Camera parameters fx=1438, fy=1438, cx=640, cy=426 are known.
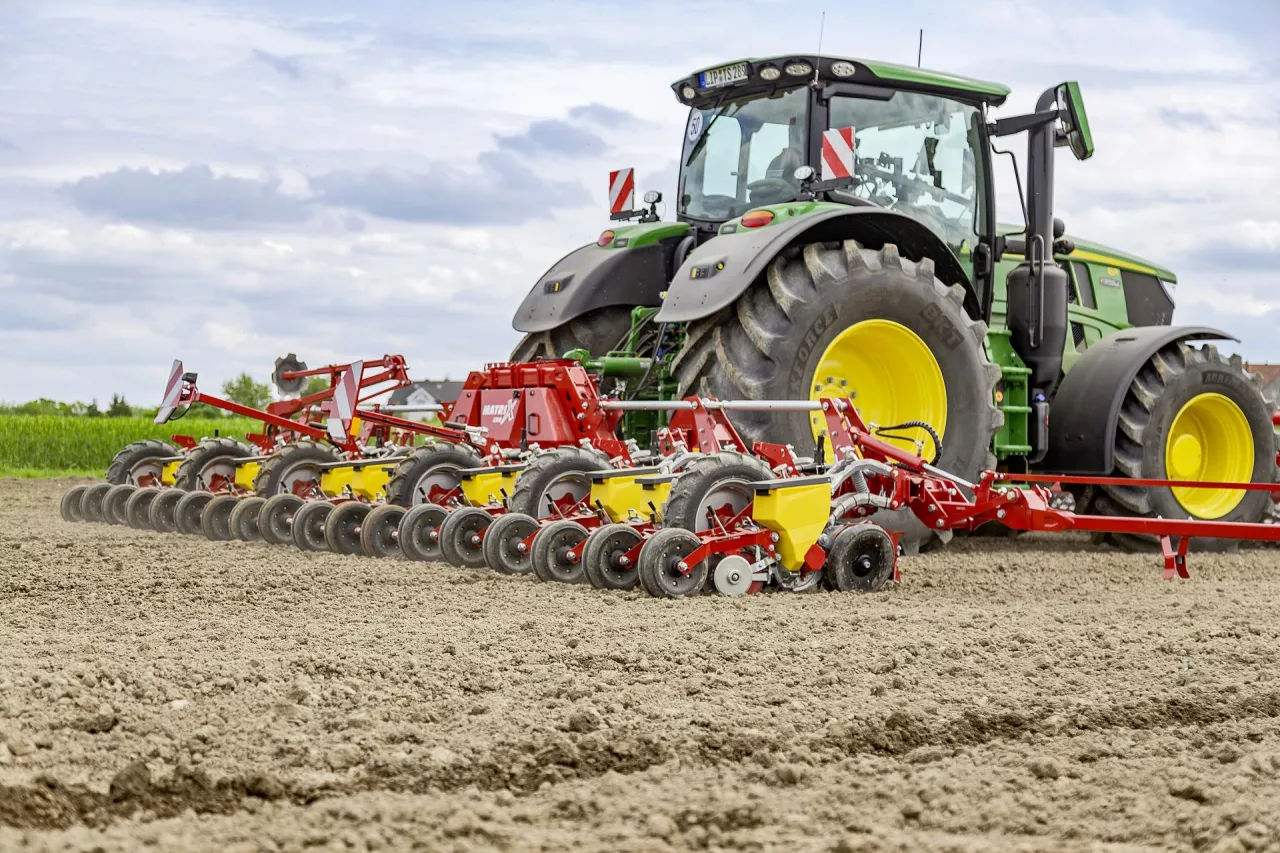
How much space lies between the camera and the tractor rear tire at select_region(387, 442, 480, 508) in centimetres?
691

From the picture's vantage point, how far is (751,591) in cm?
556

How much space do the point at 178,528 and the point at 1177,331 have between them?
5.89 m

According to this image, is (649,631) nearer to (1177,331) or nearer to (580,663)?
(580,663)

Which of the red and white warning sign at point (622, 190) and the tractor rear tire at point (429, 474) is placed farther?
the red and white warning sign at point (622, 190)

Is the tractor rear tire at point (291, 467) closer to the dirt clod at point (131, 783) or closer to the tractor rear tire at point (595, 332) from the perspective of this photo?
the tractor rear tire at point (595, 332)

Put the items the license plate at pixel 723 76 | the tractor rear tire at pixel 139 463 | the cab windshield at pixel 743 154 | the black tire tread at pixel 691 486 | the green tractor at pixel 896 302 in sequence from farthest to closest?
the tractor rear tire at pixel 139 463 → the license plate at pixel 723 76 → the cab windshield at pixel 743 154 → the green tractor at pixel 896 302 → the black tire tread at pixel 691 486

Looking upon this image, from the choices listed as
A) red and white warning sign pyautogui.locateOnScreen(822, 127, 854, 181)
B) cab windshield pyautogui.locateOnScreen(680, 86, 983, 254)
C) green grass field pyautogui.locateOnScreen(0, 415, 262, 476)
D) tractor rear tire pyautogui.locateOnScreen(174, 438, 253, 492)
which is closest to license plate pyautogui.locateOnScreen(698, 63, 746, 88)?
cab windshield pyautogui.locateOnScreen(680, 86, 983, 254)

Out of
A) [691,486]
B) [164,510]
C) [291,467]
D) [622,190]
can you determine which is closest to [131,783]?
[691,486]

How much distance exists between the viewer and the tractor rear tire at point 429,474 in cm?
691

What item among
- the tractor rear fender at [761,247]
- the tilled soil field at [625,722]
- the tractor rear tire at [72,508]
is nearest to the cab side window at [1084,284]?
the tractor rear fender at [761,247]

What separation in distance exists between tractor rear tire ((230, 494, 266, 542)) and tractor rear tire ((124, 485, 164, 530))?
1.29m

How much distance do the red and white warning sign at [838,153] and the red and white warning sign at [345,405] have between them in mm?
2623

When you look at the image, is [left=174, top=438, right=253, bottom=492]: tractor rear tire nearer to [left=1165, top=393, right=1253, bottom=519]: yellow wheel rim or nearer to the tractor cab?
the tractor cab

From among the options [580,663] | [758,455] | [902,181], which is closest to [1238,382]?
[902,181]
